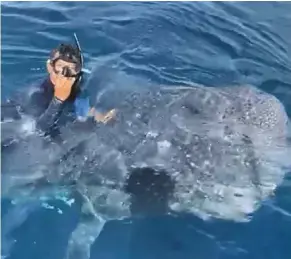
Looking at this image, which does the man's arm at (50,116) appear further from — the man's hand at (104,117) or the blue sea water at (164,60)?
the blue sea water at (164,60)

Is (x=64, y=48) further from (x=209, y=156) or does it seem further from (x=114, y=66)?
(x=114, y=66)

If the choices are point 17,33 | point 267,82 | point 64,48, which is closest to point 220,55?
point 267,82

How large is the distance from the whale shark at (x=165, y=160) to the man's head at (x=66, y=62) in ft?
2.78

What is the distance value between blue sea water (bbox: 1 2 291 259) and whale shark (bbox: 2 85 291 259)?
25 cm

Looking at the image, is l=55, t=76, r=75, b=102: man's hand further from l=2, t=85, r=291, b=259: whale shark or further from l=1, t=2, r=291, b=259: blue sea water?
l=1, t=2, r=291, b=259: blue sea water

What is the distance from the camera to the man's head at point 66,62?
7934 mm

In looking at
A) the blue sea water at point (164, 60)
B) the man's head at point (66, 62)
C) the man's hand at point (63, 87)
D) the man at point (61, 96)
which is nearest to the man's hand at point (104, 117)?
the man at point (61, 96)

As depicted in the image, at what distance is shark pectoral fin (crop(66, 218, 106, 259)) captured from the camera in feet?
25.3

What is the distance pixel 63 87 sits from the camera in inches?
322

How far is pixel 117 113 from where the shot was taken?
28.7 ft

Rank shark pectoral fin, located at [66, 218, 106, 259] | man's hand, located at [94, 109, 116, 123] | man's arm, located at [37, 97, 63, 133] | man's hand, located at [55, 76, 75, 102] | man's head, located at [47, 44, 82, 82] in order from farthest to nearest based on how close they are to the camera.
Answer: man's hand, located at [94, 109, 116, 123]
man's arm, located at [37, 97, 63, 133]
man's hand, located at [55, 76, 75, 102]
man's head, located at [47, 44, 82, 82]
shark pectoral fin, located at [66, 218, 106, 259]

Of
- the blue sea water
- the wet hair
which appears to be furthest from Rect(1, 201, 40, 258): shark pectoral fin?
the wet hair

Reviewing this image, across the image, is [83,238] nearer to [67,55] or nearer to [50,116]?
[50,116]

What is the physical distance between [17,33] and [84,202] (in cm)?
493
